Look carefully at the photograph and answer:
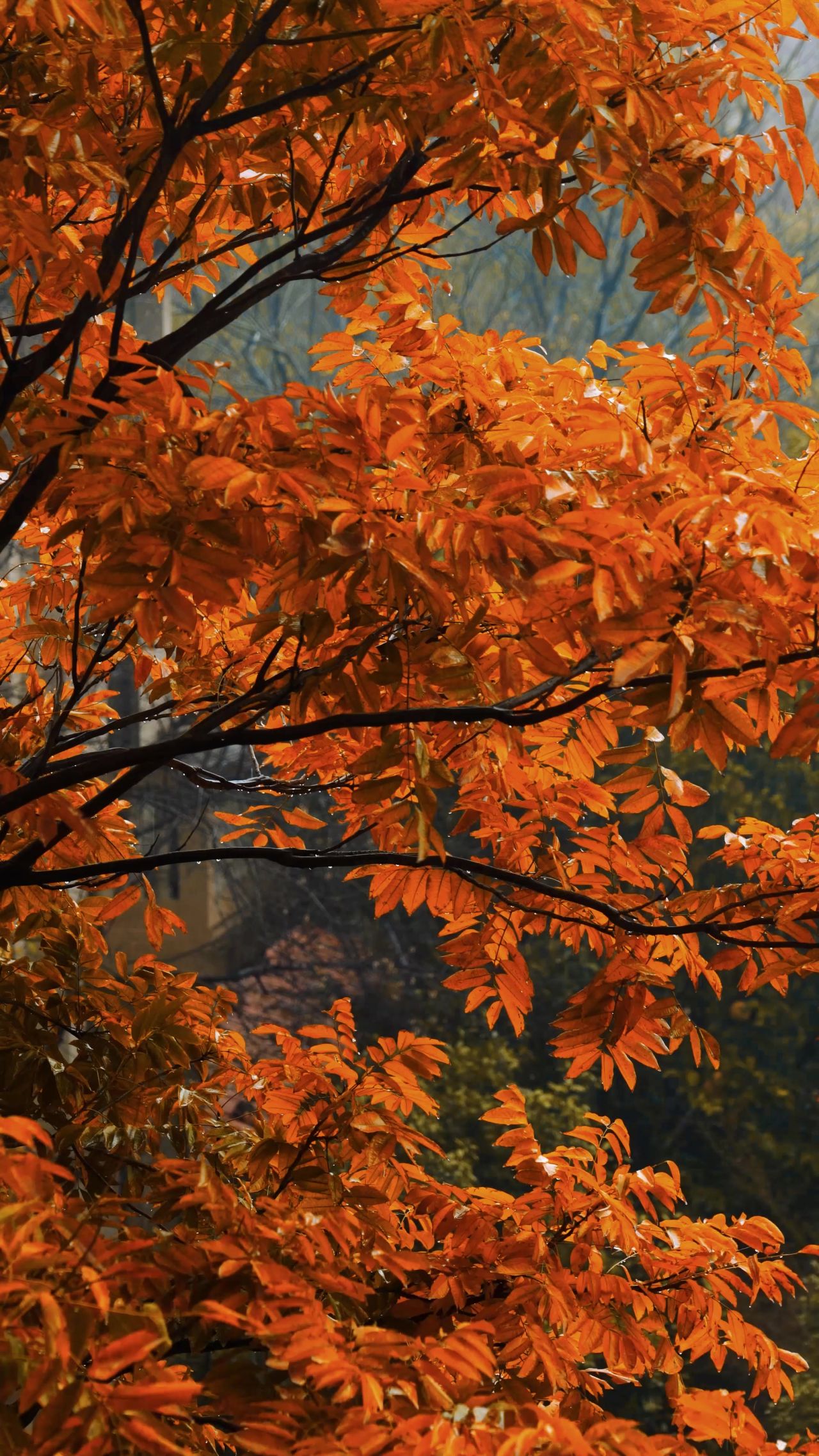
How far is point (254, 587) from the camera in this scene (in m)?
3.62

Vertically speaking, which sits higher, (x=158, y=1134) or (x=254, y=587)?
(x=254, y=587)

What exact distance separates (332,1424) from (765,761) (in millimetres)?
8137

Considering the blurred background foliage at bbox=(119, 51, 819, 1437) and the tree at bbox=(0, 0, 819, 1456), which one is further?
the blurred background foliage at bbox=(119, 51, 819, 1437)

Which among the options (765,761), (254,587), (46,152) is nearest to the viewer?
(46,152)

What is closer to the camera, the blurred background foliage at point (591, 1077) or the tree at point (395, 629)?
the tree at point (395, 629)

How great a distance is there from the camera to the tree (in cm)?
137

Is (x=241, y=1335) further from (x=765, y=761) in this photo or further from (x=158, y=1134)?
(x=765, y=761)

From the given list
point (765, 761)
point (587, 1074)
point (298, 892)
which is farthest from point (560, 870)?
point (298, 892)

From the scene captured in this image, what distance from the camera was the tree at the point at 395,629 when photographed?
1368mm

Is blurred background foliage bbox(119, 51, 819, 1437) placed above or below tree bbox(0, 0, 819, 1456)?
below

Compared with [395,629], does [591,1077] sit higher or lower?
lower

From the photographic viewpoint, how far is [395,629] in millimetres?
1812

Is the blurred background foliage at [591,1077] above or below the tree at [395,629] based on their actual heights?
below

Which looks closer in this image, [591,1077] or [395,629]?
[395,629]
